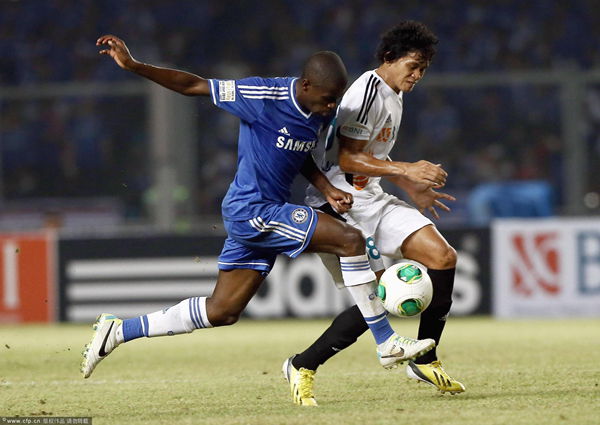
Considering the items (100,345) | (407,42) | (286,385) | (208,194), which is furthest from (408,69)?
(208,194)

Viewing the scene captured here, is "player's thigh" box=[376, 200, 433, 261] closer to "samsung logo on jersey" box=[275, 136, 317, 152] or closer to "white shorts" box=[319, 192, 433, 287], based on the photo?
"white shorts" box=[319, 192, 433, 287]

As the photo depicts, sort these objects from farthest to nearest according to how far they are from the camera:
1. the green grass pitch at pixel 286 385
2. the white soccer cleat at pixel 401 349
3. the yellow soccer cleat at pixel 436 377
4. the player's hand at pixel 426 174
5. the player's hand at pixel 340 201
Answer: the player's hand at pixel 340 201 → the yellow soccer cleat at pixel 436 377 → the player's hand at pixel 426 174 → the white soccer cleat at pixel 401 349 → the green grass pitch at pixel 286 385

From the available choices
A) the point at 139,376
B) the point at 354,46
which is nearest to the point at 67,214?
the point at 139,376

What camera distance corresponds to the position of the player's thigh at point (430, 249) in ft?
19.6

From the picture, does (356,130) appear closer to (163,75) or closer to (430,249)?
(430,249)

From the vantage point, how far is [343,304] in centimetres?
1177

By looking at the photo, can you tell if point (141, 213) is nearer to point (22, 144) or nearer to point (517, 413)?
point (22, 144)

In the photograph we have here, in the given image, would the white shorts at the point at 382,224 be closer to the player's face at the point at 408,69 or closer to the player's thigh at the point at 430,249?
the player's thigh at the point at 430,249

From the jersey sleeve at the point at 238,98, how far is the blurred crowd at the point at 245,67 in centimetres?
607

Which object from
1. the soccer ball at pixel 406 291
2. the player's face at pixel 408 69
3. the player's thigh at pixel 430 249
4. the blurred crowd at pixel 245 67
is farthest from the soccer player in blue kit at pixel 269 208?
the blurred crowd at pixel 245 67

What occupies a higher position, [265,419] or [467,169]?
[467,169]

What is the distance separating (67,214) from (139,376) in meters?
5.28

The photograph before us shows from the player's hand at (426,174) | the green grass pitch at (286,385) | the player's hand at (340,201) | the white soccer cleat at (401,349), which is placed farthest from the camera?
the player's hand at (340,201)

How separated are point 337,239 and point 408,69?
1.17m
